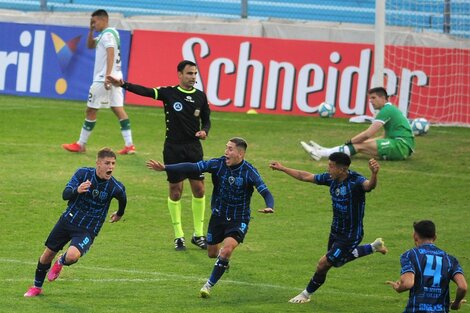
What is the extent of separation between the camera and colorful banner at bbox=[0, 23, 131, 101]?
2781 centimetres

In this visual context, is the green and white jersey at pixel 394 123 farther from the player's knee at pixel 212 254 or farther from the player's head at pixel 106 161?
the player's head at pixel 106 161

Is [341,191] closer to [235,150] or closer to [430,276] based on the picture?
[235,150]

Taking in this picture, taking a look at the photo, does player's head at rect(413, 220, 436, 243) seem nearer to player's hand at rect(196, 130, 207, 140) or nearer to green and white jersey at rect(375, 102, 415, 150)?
player's hand at rect(196, 130, 207, 140)

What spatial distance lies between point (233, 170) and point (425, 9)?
48.9 ft

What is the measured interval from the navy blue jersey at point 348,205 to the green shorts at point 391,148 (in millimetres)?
8581

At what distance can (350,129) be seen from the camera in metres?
24.8

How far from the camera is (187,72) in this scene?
612 inches

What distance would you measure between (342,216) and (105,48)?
29.1 ft

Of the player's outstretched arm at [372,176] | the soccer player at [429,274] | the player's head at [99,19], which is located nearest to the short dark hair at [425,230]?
the soccer player at [429,274]

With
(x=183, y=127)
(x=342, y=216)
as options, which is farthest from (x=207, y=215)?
(x=342, y=216)

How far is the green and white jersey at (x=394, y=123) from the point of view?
21.2 m

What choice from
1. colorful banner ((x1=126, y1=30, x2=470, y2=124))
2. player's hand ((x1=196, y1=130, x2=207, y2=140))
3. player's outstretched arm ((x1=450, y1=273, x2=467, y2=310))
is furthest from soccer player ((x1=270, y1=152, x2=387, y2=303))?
colorful banner ((x1=126, y1=30, x2=470, y2=124))

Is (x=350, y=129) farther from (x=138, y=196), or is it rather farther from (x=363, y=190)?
(x=363, y=190)

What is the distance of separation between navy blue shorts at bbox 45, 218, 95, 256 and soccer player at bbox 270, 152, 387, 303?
2185mm
